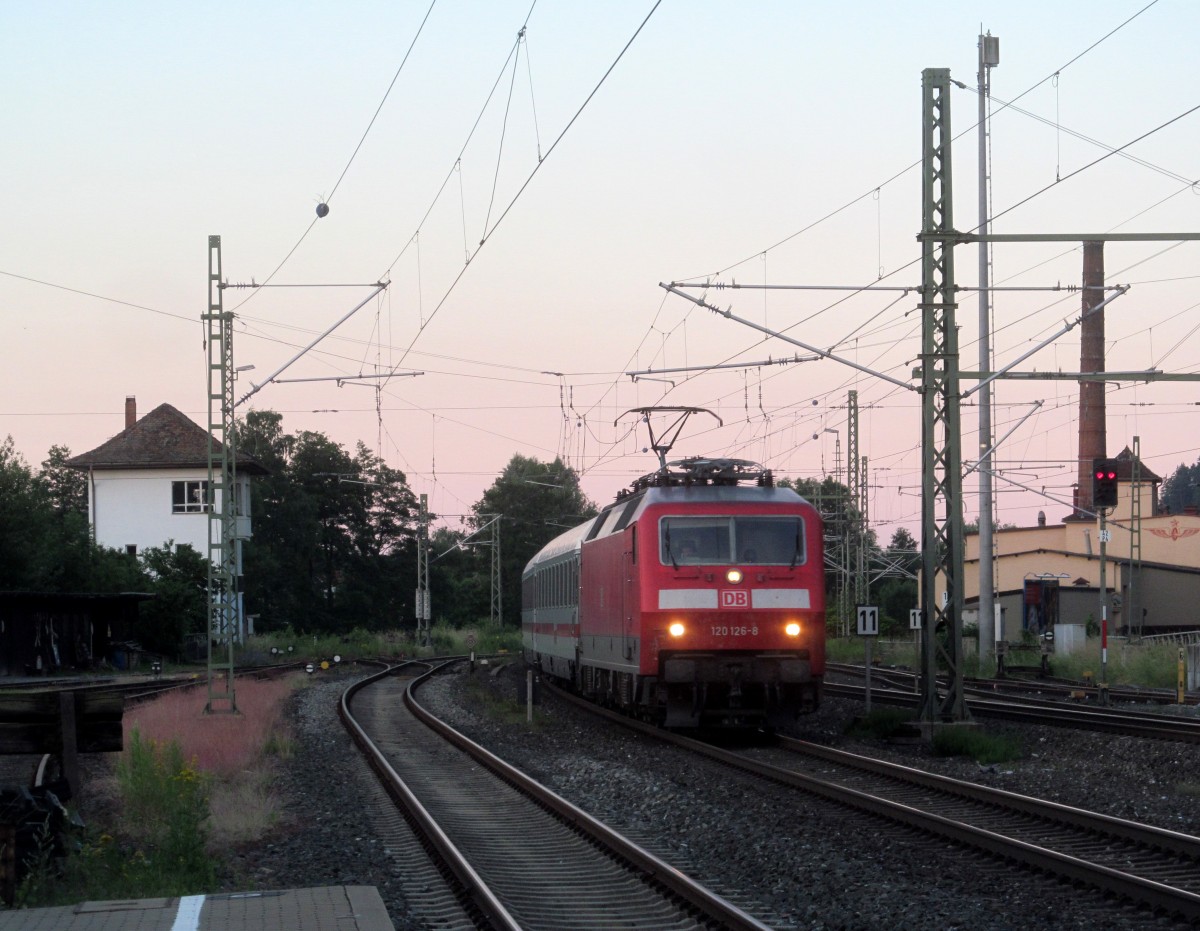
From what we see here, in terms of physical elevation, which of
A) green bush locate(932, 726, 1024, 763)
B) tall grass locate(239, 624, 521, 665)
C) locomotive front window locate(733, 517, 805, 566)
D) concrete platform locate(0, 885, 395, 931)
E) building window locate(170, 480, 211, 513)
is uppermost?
building window locate(170, 480, 211, 513)

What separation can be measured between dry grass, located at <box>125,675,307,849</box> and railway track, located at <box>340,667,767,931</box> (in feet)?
4.37

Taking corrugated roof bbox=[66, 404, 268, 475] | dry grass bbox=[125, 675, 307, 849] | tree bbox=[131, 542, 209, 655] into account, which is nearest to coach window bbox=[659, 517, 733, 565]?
dry grass bbox=[125, 675, 307, 849]

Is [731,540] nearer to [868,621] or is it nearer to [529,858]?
[868,621]

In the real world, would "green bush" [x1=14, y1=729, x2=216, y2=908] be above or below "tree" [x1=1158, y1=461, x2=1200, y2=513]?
below

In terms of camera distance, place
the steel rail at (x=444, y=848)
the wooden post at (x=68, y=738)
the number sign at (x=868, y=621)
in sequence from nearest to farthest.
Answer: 1. the steel rail at (x=444, y=848)
2. the wooden post at (x=68, y=738)
3. the number sign at (x=868, y=621)

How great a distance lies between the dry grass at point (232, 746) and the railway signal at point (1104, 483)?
49.6 feet

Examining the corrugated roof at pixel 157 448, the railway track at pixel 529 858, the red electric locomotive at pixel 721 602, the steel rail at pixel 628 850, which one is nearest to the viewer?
the steel rail at pixel 628 850

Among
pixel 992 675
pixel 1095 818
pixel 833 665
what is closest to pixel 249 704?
pixel 1095 818

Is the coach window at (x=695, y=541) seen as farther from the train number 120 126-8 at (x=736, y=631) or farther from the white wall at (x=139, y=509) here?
the white wall at (x=139, y=509)

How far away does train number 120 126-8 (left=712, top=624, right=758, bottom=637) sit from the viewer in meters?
17.8

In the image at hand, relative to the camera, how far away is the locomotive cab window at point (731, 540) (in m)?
18.0

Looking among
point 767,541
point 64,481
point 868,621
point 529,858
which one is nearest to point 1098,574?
point 868,621

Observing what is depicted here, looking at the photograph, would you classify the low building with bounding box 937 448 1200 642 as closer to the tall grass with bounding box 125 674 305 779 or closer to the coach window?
the tall grass with bounding box 125 674 305 779

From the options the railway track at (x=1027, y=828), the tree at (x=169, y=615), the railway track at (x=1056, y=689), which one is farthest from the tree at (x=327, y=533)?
the railway track at (x=1027, y=828)
